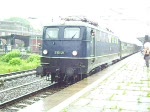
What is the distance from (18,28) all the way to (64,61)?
74.3 meters

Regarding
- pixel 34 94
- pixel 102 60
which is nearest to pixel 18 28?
pixel 102 60

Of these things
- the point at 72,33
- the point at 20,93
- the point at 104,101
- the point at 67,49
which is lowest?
the point at 20,93

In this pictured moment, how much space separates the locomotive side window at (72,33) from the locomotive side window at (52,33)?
45cm

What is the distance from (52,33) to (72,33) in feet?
3.02

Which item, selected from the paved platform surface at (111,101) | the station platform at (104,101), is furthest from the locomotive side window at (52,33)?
the paved platform surface at (111,101)

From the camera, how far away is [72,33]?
13133mm

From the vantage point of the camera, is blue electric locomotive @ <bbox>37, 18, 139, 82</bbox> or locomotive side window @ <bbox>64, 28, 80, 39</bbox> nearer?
blue electric locomotive @ <bbox>37, 18, 139, 82</bbox>

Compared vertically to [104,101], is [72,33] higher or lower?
higher

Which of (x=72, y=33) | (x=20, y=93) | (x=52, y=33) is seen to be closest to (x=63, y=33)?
(x=72, y=33)

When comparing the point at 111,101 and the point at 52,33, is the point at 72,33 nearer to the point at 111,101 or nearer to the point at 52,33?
the point at 52,33

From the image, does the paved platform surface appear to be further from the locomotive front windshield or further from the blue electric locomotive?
the locomotive front windshield

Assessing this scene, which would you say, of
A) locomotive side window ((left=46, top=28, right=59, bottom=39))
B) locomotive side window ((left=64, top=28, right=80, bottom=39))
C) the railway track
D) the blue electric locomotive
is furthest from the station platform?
locomotive side window ((left=46, top=28, right=59, bottom=39))

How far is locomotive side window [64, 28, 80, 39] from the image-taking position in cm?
1302

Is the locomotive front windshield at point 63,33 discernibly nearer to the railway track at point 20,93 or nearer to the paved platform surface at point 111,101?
the railway track at point 20,93
